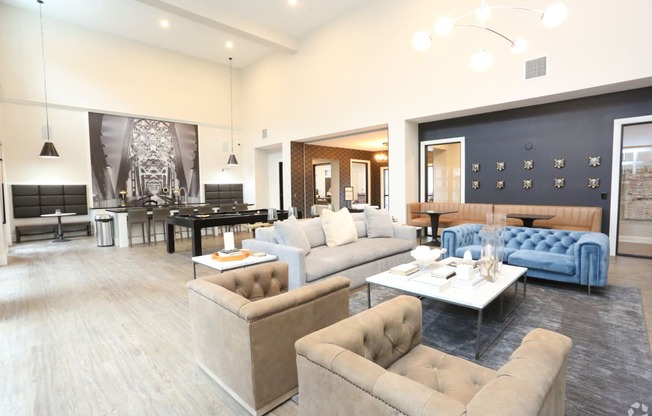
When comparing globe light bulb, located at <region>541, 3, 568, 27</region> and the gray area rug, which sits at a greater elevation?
globe light bulb, located at <region>541, 3, 568, 27</region>

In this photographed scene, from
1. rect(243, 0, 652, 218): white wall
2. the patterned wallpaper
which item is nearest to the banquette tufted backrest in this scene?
rect(243, 0, 652, 218): white wall

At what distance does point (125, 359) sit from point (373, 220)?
3493 millimetres

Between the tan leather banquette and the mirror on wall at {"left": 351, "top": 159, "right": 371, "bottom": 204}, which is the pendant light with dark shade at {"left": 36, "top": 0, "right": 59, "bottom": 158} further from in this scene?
the mirror on wall at {"left": 351, "top": 159, "right": 371, "bottom": 204}

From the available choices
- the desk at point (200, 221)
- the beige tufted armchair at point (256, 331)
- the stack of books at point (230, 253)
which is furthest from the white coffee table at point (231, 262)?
the desk at point (200, 221)

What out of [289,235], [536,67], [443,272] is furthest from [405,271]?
[536,67]

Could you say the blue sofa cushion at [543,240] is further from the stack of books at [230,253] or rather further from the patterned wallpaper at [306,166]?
the patterned wallpaper at [306,166]

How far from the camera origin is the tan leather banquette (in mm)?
5648

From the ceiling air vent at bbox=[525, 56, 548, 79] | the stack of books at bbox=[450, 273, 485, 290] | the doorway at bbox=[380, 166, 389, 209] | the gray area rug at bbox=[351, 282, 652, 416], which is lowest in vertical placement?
the gray area rug at bbox=[351, 282, 652, 416]

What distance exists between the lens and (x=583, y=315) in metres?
3.18

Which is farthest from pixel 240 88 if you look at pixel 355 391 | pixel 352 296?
pixel 355 391

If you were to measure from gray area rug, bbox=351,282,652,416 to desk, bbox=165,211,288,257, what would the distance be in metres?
3.30

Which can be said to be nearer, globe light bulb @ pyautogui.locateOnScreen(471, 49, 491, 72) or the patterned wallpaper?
globe light bulb @ pyautogui.locateOnScreen(471, 49, 491, 72)

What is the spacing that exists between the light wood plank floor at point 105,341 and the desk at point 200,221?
487 millimetres

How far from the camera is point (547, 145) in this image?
616 centimetres
